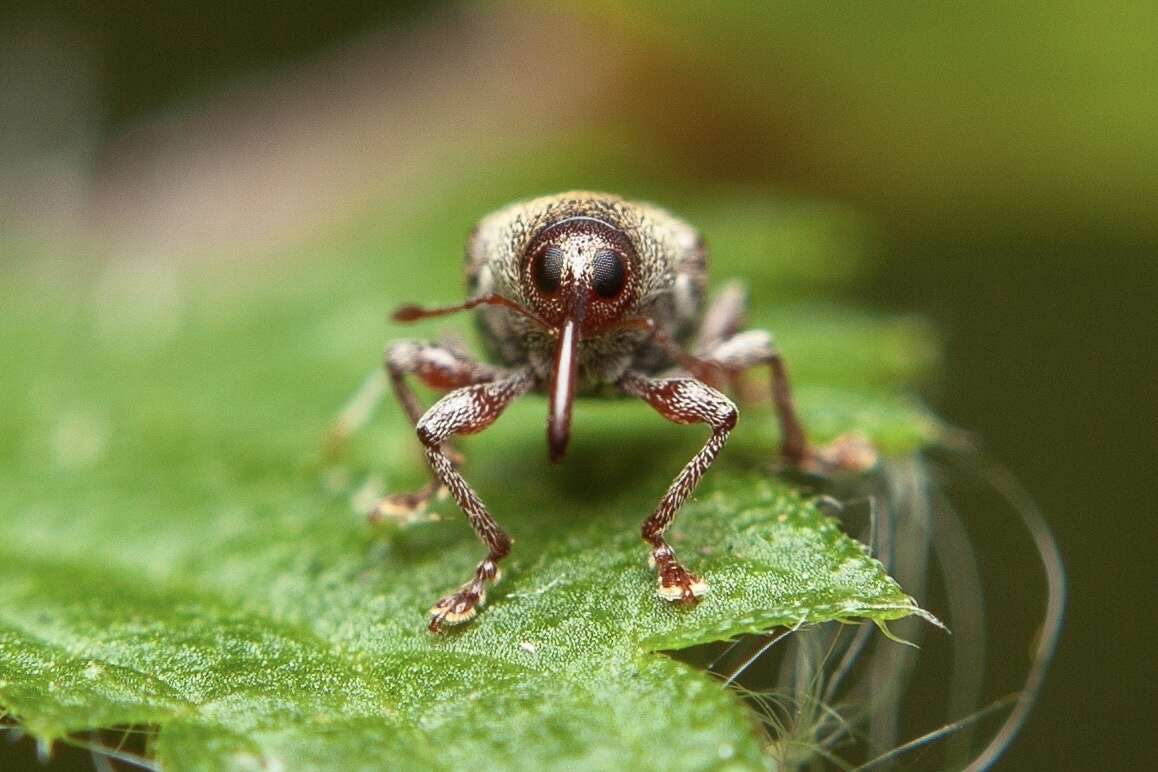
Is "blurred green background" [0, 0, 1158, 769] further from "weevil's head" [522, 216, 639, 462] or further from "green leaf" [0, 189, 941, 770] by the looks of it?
"weevil's head" [522, 216, 639, 462]

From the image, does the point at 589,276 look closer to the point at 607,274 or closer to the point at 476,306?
the point at 607,274

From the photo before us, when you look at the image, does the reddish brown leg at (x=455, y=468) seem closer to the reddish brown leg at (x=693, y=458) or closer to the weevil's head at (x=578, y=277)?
the weevil's head at (x=578, y=277)

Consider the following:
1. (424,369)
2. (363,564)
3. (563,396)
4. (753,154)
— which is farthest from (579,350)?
(753,154)

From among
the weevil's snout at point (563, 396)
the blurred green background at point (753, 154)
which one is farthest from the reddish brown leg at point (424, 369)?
the blurred green background at point (753, 154)

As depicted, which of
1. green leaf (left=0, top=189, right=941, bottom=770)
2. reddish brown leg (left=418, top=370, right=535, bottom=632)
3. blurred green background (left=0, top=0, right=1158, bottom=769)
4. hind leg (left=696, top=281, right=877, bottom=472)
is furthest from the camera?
blurred green background (left=0, top=0, right=1158, bottom=769)

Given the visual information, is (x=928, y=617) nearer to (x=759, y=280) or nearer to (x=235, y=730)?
(x=235, y=730)

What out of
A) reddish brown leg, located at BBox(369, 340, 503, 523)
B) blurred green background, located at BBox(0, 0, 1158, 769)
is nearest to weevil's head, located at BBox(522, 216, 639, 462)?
reddish brown leg, located at BBox(369, 340, 503, 523)

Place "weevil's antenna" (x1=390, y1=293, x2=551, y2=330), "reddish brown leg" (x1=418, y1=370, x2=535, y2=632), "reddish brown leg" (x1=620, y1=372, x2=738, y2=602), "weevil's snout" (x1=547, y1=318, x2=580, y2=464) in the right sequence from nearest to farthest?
"reddish brown leg" (x1=620, y1=372, x2=738, y2=602), "reddish brown leg" (x1=418, y1=370, x2=535, y2=632), "weevil's snout" (x1=547, y1=318, x2=580, y2=464), "weevil's antenna" (x1=390, y1=293, x2=551, y2=330)

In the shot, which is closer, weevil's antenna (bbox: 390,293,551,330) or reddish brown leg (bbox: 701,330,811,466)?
weevil's antenna (bbox: 390,293,551,330)
